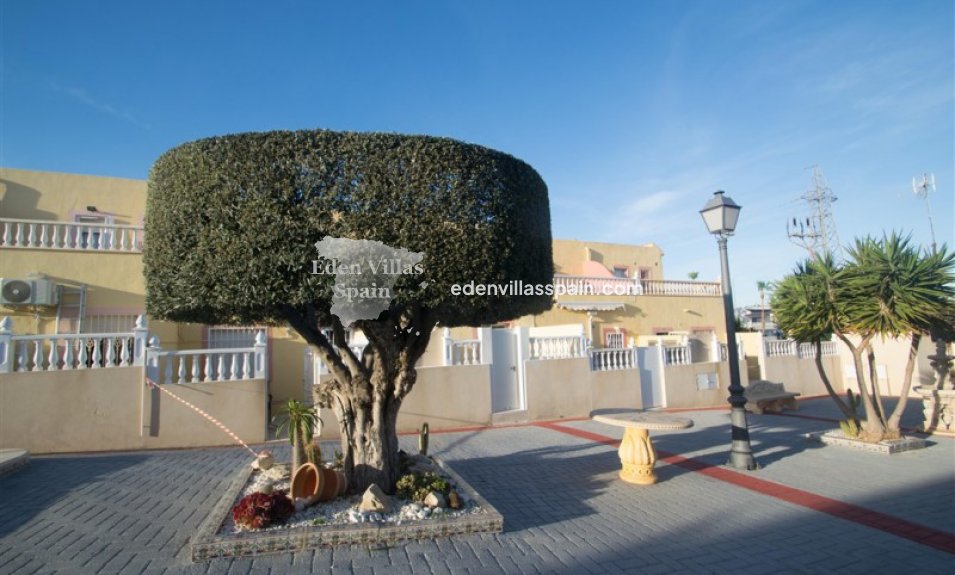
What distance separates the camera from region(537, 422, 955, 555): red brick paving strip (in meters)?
4.72

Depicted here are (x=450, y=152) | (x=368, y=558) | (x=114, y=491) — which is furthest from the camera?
(x=114, y=491)

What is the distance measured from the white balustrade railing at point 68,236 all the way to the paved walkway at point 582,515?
18.6 feet

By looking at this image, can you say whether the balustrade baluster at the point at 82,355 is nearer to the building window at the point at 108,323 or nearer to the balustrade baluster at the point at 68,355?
the balustrade baluster at the point at 68,355

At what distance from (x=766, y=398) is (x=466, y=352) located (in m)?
8.94

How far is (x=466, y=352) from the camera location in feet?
35.7

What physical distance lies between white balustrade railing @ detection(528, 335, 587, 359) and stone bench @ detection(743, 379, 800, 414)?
17.4 feet

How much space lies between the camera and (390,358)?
18.5 feet

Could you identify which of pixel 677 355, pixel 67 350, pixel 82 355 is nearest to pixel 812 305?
pixel 677 355

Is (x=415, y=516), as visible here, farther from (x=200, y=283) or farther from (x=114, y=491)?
(x=114, y=491)

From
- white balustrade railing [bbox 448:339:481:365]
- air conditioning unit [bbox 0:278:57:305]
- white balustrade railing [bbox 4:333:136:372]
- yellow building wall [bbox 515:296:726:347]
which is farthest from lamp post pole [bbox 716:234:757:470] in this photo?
air conditioning unit [bbox 0:278:57:305]

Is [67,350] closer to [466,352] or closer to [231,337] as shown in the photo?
[231,337]

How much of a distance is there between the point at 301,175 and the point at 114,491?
503 centimetres

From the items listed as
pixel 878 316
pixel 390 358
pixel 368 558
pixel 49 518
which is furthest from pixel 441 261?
pixel 878 316

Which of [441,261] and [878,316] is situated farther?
[878,316]
